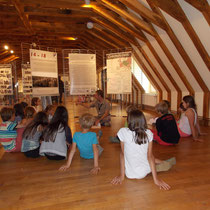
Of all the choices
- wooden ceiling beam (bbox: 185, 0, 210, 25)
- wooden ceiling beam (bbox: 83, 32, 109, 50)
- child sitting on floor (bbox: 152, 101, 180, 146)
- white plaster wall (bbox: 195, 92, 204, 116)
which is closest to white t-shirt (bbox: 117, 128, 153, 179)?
child sitting on floor (bbox: 152, 101, 180, 146)

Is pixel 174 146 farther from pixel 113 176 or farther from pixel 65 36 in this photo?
pixel 65 36

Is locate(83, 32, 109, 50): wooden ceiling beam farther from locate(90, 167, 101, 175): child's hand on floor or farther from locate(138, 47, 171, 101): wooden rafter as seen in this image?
locate(90, 167, 101, 175): child's hand on floor

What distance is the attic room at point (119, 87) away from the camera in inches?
73.0

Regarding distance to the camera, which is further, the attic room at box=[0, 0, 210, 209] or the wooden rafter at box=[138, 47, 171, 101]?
the wooden rafter at box=[138, 47, 171, 101]

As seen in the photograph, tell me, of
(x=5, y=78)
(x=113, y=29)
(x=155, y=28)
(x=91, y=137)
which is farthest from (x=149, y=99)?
(x=91, y=137)

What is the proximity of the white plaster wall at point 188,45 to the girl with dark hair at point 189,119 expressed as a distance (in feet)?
3.64

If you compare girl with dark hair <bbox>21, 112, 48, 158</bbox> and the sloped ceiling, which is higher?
the sloped ceiling

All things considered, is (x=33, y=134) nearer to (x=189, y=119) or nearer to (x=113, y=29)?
(x=189, y=119)

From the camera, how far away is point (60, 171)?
2416 mm

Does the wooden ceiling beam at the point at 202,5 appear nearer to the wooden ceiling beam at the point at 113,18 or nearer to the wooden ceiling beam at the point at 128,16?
the wooden ceiling beam at the point at 128,16

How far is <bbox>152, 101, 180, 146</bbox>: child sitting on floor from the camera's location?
315cm

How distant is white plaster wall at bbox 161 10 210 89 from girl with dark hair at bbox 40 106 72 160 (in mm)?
3169

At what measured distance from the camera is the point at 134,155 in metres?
2.00

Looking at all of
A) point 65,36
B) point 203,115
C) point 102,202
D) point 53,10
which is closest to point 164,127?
point 102,202
